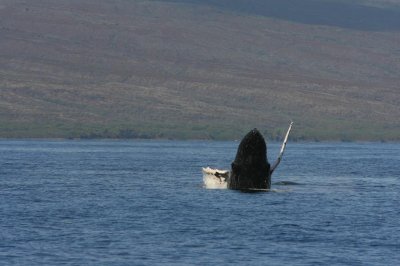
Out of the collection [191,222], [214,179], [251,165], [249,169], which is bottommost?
[191,222]

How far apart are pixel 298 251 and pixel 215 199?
2019cm

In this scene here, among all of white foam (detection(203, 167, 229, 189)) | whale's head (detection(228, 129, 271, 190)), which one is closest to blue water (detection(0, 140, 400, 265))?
whale's head (detection(228, 129, 271, 190))

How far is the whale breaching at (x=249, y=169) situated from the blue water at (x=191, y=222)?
1.08 meters

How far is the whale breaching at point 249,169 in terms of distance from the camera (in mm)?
66062

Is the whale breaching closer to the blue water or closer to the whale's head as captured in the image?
the whale's head

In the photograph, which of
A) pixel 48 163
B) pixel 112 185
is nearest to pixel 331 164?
pixel 48 163

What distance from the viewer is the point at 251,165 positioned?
67.5 meters

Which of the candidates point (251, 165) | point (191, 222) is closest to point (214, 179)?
point (251, 165)

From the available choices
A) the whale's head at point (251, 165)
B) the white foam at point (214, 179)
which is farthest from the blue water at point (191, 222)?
the white foam at point (214, 179)

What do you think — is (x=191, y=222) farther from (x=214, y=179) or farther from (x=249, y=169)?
(x=214, y=179)

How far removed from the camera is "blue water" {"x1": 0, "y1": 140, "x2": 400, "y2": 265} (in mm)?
44188

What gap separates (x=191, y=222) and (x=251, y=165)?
538 inches

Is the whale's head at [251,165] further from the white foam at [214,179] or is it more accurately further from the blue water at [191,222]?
the blue water at [191,222]

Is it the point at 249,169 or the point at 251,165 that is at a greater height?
the point at 251,165
